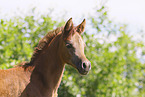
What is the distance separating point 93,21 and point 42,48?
6285 millimetres

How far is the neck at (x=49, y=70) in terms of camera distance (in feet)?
16.7

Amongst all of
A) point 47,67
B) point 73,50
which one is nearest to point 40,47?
point 47,67

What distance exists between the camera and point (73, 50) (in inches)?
198

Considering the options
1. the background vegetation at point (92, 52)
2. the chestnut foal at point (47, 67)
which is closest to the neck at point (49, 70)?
the chestnut foal at point (47, 67)

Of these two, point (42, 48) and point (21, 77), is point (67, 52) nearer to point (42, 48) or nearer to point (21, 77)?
point (42, 48)

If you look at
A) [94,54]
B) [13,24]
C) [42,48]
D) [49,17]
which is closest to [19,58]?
[13,24]

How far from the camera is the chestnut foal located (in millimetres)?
4801

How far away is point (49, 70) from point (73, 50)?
0.71m

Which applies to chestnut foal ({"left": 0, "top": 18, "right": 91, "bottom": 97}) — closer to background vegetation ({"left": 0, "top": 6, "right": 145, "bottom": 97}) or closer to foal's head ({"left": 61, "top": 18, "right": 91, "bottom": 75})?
foal's head ({"left": 61, "top": 18, "right": 91, "bottom": 75})

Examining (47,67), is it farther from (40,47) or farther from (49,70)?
(40,47)

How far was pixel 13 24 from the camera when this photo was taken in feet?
34.4

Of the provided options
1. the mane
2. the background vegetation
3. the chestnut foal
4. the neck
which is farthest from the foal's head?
the background vegetation

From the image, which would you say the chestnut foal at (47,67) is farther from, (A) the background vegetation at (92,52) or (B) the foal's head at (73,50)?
(A) the background vegetation at (92,52)

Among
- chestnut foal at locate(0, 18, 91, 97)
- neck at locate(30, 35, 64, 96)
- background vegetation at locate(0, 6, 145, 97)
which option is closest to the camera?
chestnut foal at locate(0, 18, 91, 97)
